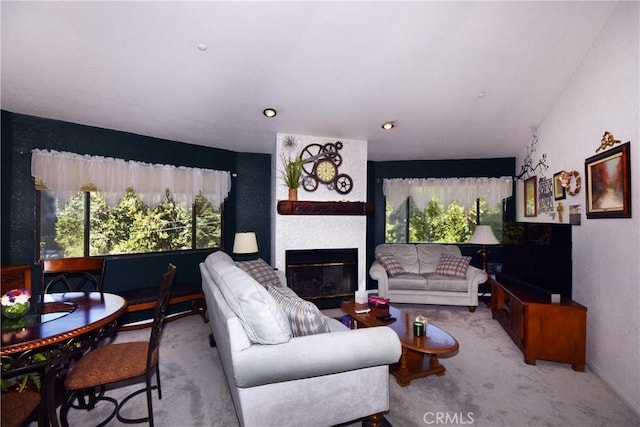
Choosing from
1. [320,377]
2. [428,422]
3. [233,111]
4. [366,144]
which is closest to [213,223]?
[233,111]

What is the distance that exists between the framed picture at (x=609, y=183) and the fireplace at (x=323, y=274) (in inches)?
114

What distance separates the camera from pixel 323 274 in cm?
467

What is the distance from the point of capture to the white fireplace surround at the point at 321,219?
4.45 metres

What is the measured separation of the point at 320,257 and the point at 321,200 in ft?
2.88

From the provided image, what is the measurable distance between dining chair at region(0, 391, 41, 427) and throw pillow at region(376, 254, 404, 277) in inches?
167

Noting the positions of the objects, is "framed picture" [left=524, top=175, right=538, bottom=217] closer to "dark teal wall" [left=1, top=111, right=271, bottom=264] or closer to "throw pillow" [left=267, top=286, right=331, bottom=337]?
"throw pillow" [left=267, top=286, right=331, bottom=337]

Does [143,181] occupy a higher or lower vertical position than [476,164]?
lower

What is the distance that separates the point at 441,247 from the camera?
536 centimetres

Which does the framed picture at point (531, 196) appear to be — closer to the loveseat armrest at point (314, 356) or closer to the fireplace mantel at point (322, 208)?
the fireplace mantel at point (322, 208)

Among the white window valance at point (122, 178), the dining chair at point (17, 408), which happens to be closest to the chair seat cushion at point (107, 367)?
the dining chair at point (17, 408)

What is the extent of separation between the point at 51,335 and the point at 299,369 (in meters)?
1.40

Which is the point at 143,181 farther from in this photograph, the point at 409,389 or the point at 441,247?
the point at 441,247

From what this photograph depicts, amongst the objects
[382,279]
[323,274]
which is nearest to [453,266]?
[382,279]

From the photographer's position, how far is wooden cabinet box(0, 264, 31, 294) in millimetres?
2912
